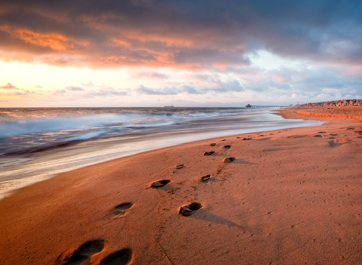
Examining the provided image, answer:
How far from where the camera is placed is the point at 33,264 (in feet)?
5.73

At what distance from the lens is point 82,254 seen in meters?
1.80

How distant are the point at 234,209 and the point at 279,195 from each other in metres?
0.63

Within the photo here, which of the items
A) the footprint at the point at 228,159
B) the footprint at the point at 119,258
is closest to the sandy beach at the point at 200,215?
the footprint at the point at 119,258

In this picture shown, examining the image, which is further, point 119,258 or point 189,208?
point 189,208

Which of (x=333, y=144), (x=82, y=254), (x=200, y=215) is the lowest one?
(x=82, y=254)

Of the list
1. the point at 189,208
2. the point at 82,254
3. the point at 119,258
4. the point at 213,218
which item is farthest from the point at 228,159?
the point at 82,254

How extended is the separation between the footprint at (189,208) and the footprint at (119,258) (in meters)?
0.68

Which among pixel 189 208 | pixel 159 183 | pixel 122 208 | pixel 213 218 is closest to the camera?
pixel 213 218

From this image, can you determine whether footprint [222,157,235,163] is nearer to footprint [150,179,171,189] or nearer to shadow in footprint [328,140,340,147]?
footprint [150,179,171,189]

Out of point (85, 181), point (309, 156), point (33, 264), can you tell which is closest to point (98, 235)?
point (33, 264)

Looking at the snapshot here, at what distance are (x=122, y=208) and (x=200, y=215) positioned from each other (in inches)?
38.4

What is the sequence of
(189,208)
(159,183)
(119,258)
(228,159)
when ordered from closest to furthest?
(119,258) < (189,208) < (159,183) < (228,159)

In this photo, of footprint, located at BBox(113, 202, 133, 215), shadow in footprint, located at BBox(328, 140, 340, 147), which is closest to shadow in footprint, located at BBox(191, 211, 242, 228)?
footprint, located at BBox(113, 202, 133, 215)

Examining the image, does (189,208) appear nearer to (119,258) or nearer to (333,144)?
(119,258)
